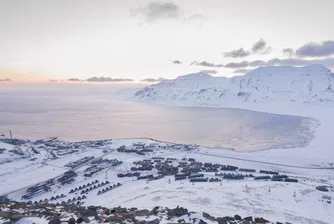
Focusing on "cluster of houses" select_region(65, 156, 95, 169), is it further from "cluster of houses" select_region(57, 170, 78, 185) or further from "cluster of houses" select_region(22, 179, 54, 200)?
"cluster of houses" select_region(22, 179, 54, 200)

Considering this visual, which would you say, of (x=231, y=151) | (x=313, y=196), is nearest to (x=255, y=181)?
(x=313, y=196)

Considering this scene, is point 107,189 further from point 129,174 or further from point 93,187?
point 129,174

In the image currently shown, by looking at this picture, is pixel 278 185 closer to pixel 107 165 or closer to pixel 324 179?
pixel 324 179

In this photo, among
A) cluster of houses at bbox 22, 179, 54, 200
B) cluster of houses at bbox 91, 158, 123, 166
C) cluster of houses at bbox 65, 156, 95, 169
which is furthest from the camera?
cluster of houses at bbox 91, 158, 123, 166

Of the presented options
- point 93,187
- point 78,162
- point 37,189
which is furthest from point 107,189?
point 78,162

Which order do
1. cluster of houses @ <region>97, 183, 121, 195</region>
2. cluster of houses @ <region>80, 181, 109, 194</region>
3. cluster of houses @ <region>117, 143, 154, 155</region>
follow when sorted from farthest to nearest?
cluster of houses @ <region>117, 143, 154, 155</region>, cluster of houses @ <region>80, 181, 109, 194</region>, cluster of houses @ <region>97, 183, 121, 195</region>

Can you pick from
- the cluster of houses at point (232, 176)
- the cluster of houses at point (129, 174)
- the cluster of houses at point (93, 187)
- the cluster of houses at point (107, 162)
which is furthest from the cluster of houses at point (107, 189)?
the cluster of houses at point (232, 176)

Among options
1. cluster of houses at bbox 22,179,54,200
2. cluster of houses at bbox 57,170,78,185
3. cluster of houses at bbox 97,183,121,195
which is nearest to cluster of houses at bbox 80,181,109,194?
cluster of houses at bbox 97,183,121,195

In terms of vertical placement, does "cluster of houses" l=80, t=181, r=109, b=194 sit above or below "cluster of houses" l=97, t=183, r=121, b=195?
below

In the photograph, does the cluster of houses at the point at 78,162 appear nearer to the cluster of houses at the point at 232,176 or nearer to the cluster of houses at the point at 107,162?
the cluster of houses at the point at 107,162
